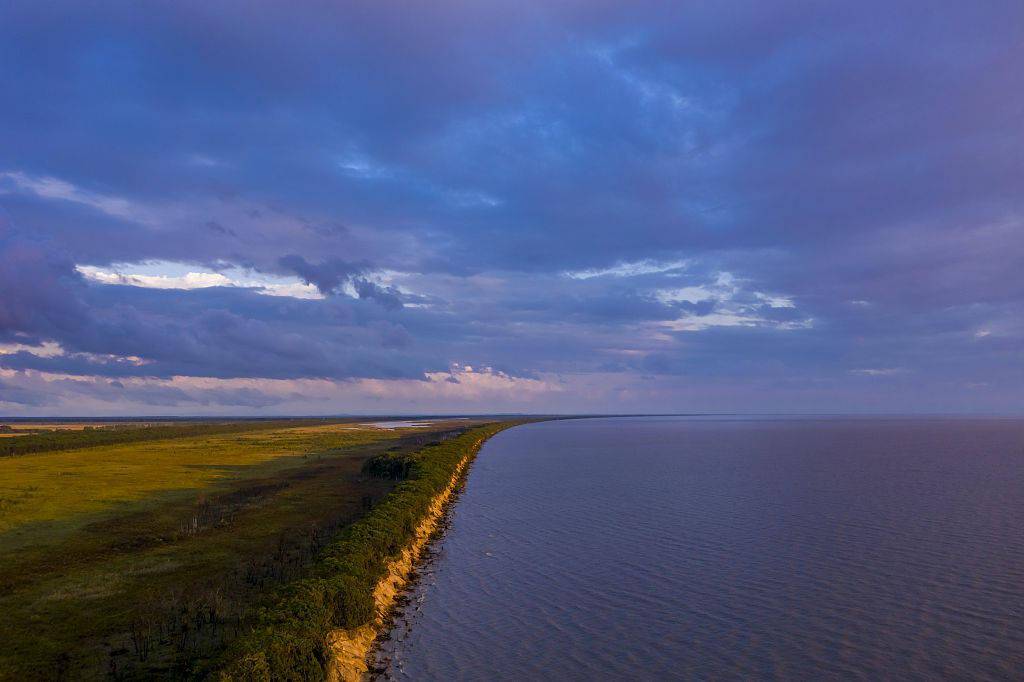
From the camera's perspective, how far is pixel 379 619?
2284 cm

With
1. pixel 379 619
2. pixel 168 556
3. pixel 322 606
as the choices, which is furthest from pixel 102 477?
pixel 322 606

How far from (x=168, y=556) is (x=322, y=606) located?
51.7 ft

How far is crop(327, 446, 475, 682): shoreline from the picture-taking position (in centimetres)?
1827

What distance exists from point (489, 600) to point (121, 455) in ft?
291

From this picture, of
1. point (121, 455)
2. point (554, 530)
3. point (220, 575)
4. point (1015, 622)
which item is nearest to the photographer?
point (1015, 622)

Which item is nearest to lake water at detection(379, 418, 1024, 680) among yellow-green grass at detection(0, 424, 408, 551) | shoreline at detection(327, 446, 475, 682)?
shoreline at detection(327, 446, 475, 682)

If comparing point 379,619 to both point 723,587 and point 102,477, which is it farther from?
point 102,477

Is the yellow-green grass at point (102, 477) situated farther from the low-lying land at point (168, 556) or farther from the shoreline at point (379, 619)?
the shoreline at point (379, 619)

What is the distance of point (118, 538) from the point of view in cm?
3566

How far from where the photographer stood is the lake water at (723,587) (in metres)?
19.5

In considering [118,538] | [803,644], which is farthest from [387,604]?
[118,538]

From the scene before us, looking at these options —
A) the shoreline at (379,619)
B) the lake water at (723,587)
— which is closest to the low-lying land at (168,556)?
the shoreline at (379,619)

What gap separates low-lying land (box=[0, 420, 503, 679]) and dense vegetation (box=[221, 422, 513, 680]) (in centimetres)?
12

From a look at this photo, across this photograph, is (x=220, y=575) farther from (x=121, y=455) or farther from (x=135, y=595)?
(x=121, y=455)
